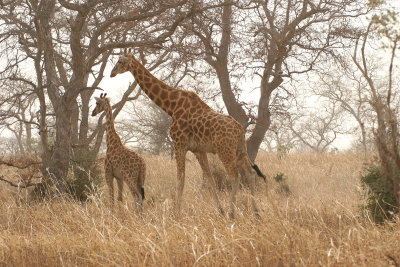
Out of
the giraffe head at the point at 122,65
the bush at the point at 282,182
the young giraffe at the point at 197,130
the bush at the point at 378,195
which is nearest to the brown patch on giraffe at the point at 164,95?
the young giraffe at the point at 197,130

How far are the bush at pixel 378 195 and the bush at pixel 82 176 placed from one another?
202 inches

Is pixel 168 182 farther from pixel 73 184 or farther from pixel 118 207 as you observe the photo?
pixel 118 207

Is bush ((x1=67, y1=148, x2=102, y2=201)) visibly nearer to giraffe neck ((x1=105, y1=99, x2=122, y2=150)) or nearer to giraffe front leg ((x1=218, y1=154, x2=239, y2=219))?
giraffe neck ((x1=105, y1=99, x2=122, y2=150))

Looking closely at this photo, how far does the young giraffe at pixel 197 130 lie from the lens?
7008 mm

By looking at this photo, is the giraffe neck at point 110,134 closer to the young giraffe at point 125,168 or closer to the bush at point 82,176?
the young giraffe at point 125,168

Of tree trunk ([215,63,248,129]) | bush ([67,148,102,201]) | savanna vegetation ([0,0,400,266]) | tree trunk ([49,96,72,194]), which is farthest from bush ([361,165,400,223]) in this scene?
tree trunk ([215,63,248,129])

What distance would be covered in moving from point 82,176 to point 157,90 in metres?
3.04

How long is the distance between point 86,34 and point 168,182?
5410mm

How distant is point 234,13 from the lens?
38.8 feet

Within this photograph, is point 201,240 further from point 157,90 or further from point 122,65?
point 122,65

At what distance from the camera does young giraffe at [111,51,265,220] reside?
7.01m

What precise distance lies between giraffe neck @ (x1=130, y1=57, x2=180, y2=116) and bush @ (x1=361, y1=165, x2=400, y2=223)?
10.4 feet

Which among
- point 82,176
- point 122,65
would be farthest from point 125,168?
point 82,176

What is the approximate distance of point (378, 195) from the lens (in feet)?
20.6
